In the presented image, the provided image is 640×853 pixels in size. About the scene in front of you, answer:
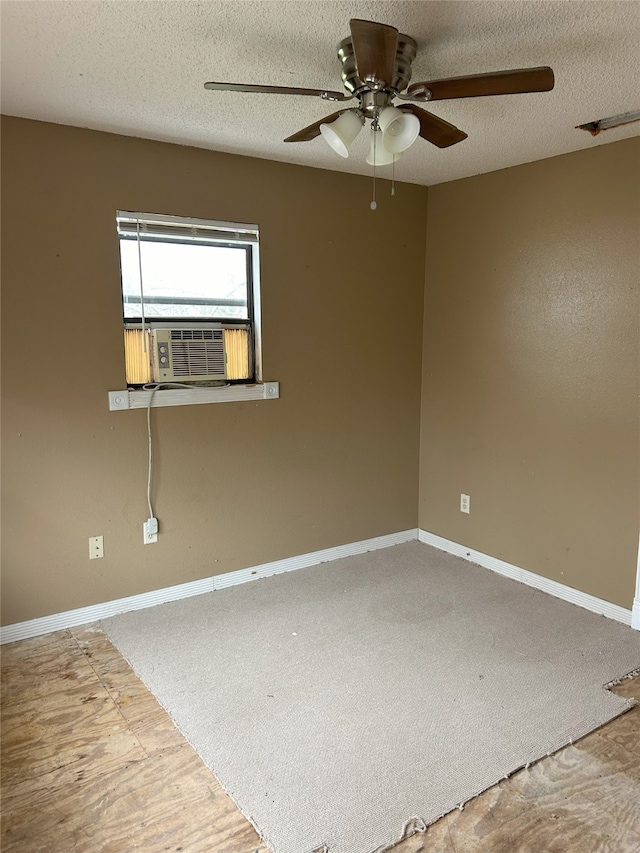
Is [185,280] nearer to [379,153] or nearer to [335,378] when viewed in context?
[335,378]

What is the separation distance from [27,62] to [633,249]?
8.60 feet

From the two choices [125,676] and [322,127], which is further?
[125,676]

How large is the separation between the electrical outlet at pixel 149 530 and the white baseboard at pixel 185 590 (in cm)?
28

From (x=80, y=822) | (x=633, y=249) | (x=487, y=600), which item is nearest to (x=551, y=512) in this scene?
(x=487, y=600)

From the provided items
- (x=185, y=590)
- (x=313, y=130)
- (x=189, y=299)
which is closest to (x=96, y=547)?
(x=185, y=590)

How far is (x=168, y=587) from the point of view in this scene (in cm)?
319

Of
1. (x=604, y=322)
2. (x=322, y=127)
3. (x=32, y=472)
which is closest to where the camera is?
(x=322, y=127)

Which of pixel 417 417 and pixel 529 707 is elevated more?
pixel 417 417

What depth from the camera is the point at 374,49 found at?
5.28 ft

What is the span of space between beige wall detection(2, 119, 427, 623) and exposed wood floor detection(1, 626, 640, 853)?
0.78 metres

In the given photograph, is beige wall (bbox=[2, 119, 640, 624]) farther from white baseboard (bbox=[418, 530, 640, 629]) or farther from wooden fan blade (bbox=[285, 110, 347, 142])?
wooden fan blade (bbox=[285, 110, 347, 142])

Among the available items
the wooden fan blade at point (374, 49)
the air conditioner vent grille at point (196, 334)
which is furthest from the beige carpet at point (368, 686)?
the wooden fan blade at point (374, 49)

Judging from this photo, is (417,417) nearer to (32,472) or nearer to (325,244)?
(325,244)

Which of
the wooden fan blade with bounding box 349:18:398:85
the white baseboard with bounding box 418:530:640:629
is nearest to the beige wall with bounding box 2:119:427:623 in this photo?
the white baseboard with bounding box 418:530:640:629
